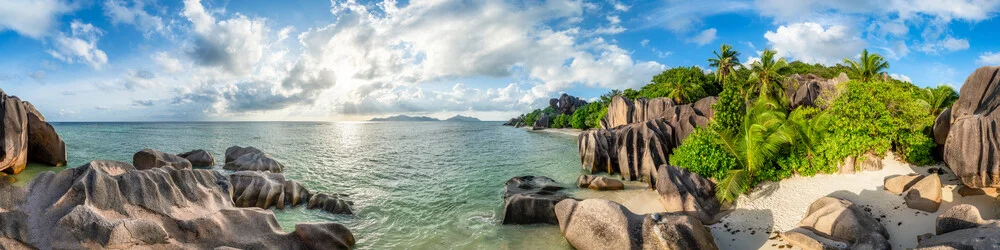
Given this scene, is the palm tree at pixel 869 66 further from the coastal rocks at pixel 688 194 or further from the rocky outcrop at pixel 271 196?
Answer: the rocky outcrop at pixel 271 196

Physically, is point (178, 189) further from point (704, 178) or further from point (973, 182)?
point (973, 182)

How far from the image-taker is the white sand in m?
12.6

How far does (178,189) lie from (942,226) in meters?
22.8

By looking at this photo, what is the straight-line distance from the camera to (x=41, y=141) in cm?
2952

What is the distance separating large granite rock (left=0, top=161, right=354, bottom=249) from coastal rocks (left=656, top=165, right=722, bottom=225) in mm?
13008

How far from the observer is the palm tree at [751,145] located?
16656 millimetres

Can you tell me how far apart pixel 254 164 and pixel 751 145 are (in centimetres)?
3269

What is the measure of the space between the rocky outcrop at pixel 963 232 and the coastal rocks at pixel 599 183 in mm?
12497

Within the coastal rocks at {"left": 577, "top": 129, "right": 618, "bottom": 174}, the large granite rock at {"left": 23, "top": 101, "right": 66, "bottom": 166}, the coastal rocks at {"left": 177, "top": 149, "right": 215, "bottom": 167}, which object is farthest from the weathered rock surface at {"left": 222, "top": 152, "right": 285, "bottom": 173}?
the coastal rocks at {"left": 577, "top": 129, "right": 618, "bottom": 174}

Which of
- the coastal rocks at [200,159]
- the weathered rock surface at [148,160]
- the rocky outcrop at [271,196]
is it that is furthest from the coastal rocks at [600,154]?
the coastal rocks at [200,159]

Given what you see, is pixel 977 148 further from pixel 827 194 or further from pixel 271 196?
pixel 271 196

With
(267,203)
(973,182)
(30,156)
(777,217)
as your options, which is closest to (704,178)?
Result: (777,217)

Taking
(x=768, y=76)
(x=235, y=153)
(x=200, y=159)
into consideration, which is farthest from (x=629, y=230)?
(x=768, y=76)

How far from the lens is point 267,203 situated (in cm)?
1867
